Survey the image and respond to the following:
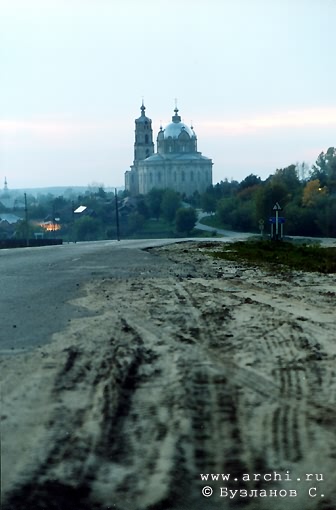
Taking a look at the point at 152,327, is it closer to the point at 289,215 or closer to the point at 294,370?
the point at 294,370

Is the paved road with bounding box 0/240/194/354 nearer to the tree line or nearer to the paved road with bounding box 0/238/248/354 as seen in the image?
the paved road with bounding box 0/238/248/354

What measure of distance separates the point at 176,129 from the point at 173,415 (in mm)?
119802

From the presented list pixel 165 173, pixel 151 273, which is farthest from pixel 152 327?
pixel 165 173

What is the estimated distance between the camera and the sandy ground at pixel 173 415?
446cm

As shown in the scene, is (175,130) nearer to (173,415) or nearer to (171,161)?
(171,161)

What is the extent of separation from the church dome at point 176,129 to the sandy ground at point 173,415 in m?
116

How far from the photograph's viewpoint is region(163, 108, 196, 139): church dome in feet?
402

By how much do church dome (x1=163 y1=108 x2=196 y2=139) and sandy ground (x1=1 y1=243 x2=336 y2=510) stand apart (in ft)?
379

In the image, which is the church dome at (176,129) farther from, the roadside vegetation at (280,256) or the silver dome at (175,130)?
the roadside vegetation at (280,256)

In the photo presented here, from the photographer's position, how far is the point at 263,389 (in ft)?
19.6

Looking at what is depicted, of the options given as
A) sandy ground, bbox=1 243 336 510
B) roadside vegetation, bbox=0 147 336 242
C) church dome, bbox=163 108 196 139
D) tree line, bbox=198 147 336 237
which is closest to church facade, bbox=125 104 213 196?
church dome, bbox=163 108 196 139

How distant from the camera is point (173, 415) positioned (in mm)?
5410

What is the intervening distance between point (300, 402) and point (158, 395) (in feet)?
3.71

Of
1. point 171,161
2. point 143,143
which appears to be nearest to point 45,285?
point 171,161
